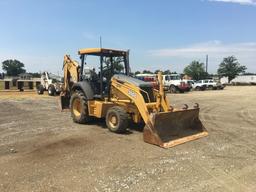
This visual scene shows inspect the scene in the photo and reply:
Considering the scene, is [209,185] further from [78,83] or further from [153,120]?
[78,83]

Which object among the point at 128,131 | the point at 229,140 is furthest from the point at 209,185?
the point at 128,131

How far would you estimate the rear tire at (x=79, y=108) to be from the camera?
10.9 m

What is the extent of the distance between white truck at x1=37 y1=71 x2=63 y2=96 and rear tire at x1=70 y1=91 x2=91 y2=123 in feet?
51.8

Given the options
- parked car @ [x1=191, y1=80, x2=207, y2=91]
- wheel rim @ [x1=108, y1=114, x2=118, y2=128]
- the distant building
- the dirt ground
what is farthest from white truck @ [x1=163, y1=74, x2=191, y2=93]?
the distant building

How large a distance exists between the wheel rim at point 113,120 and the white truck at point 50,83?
710 inches

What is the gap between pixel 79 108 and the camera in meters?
11.6

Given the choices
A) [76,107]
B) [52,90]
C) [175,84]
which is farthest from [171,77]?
[76,107]

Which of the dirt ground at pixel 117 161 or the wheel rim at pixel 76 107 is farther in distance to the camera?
the wheel rim at pixel 76 107

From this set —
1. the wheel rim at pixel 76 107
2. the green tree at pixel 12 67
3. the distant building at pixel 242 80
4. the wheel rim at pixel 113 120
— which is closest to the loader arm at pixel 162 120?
the wheel rim at pixel 113 120

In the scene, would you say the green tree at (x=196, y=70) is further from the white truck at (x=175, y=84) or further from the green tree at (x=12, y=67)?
the green tree at (x=12, y=67)

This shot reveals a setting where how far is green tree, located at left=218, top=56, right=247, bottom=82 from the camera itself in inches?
2965

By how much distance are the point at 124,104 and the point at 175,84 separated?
26010 millimetres

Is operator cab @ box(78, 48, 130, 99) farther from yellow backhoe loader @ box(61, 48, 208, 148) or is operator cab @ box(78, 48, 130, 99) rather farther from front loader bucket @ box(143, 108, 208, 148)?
front loader bucket @ box(143, 108, 208, 148)

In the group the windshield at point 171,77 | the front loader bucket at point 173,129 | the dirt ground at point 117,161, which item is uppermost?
the windshield at point 171,77
